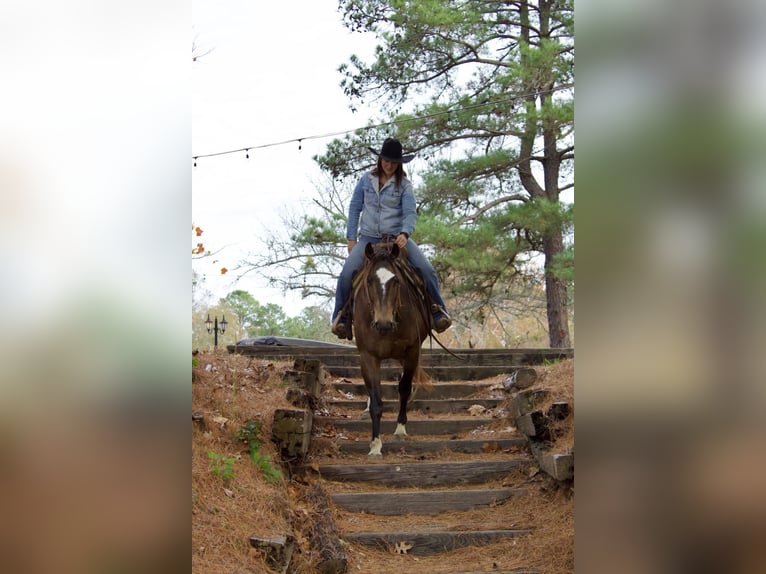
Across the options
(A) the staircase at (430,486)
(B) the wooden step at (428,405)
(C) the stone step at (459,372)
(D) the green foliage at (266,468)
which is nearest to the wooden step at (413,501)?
(A) the staircase at (430,486)

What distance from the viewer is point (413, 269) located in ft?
26.2

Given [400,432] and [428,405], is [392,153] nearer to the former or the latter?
[400,432]

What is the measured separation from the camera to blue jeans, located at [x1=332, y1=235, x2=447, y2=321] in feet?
26.3

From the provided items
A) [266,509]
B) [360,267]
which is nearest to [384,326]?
[360,267]

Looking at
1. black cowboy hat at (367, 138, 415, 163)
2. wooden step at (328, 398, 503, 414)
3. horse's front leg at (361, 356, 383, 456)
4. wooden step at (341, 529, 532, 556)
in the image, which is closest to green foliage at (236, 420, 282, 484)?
wooden step at (341, 529, 532, 556)

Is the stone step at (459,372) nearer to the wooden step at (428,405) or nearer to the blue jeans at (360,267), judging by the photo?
the wooden step at (428,405)

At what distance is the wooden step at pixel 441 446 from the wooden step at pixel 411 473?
2.11ft

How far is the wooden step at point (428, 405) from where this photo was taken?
9.38 m
